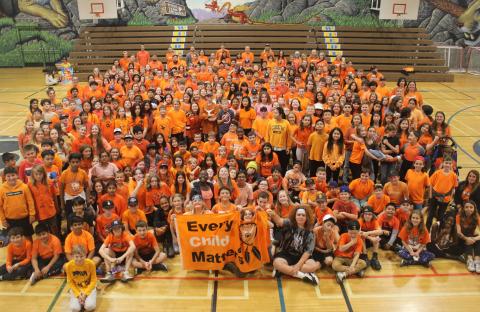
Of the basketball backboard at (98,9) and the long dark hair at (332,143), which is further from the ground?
the basketball backboard at (98,9)

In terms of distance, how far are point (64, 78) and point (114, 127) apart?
14218 millimetres

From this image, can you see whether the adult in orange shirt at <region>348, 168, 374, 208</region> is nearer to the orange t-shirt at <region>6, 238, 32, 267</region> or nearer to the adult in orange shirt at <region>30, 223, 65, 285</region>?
the adult in orange shirt at <region>30, 223, 65, 285</region>

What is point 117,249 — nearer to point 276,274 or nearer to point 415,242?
point 276,274

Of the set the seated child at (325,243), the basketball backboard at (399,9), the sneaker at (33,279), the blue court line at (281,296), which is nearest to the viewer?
the blue court line at (281,296)

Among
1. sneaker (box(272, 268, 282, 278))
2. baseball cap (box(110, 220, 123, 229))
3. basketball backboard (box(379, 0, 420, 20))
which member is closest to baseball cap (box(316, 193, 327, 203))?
sneaker (box(272, 268, 282, 278))

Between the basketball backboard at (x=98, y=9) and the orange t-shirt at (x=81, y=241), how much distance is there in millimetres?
19652

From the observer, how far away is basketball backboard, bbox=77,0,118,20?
2293cm

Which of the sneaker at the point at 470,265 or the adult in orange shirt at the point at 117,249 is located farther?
the sneaker at the point at 470,265

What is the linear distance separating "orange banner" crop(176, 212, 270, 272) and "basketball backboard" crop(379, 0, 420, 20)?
20.9 m

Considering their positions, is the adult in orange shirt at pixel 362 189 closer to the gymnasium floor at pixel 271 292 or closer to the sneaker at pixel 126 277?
the gymnasium floor at pixel 271 292

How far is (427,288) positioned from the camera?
6207 millimetres

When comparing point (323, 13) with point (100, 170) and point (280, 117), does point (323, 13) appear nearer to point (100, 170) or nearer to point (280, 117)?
point (280, 117)

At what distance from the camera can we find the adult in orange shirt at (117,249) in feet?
20.9

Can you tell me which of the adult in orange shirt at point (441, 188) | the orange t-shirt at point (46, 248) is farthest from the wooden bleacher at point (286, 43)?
→ the orange t-shirt at point (46, 248)
